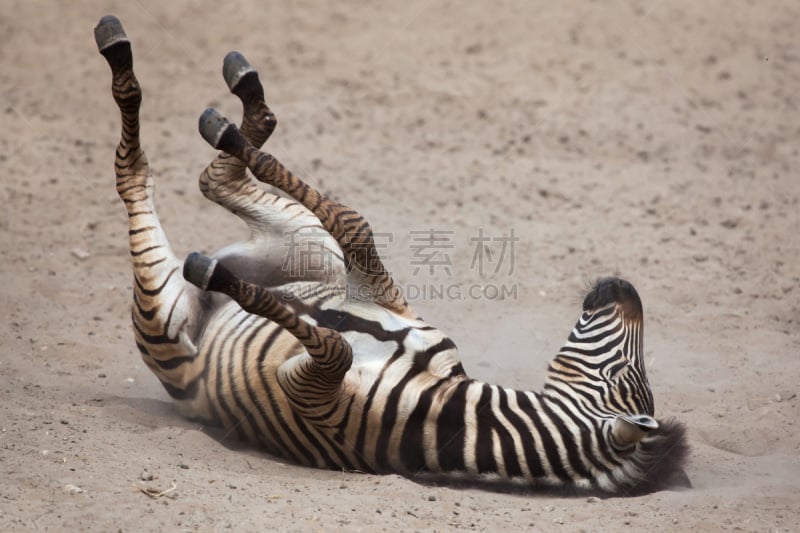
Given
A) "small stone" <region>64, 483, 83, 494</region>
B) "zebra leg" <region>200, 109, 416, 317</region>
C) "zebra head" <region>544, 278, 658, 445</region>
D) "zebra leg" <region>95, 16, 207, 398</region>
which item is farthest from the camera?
"zebra leg" <region>95, 16, 207, 398</region>

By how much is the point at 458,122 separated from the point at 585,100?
4.26 ft

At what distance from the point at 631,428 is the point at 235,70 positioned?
2818 millimetres

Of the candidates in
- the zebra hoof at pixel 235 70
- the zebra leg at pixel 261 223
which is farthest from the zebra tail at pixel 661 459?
the zebra hoof at pixel 235 70

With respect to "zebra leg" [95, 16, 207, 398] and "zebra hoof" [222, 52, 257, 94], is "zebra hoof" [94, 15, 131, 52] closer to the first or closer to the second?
"zebra leg" [95, 16, 207, 398]

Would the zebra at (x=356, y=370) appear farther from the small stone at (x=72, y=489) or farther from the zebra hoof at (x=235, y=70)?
the small stone at (x=72, y=489)

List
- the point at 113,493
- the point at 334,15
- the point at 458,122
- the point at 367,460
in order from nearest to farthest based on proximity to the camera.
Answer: the point at 113,493, the point at 367,460, the point at 458,122, the point at 334,15

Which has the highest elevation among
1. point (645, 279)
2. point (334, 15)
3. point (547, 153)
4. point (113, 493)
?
point (334, 15)

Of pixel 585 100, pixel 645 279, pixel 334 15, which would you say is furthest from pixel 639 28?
pixel 645 279

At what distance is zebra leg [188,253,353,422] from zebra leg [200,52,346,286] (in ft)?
2.93

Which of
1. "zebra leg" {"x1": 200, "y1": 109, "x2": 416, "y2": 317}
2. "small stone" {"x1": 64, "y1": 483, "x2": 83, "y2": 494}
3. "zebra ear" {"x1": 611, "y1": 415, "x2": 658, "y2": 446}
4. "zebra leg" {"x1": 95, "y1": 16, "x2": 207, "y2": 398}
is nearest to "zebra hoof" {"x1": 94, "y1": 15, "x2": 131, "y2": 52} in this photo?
"zebra leg" {"x1": 95, "y1": 16, "x2": 207, "y2": 398}

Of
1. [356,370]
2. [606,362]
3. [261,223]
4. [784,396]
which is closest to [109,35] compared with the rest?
[261,223]

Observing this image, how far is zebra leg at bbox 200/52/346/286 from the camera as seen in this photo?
457 centimetres

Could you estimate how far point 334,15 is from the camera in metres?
10.1

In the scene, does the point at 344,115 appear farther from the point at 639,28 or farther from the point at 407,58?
the point at 639,28
